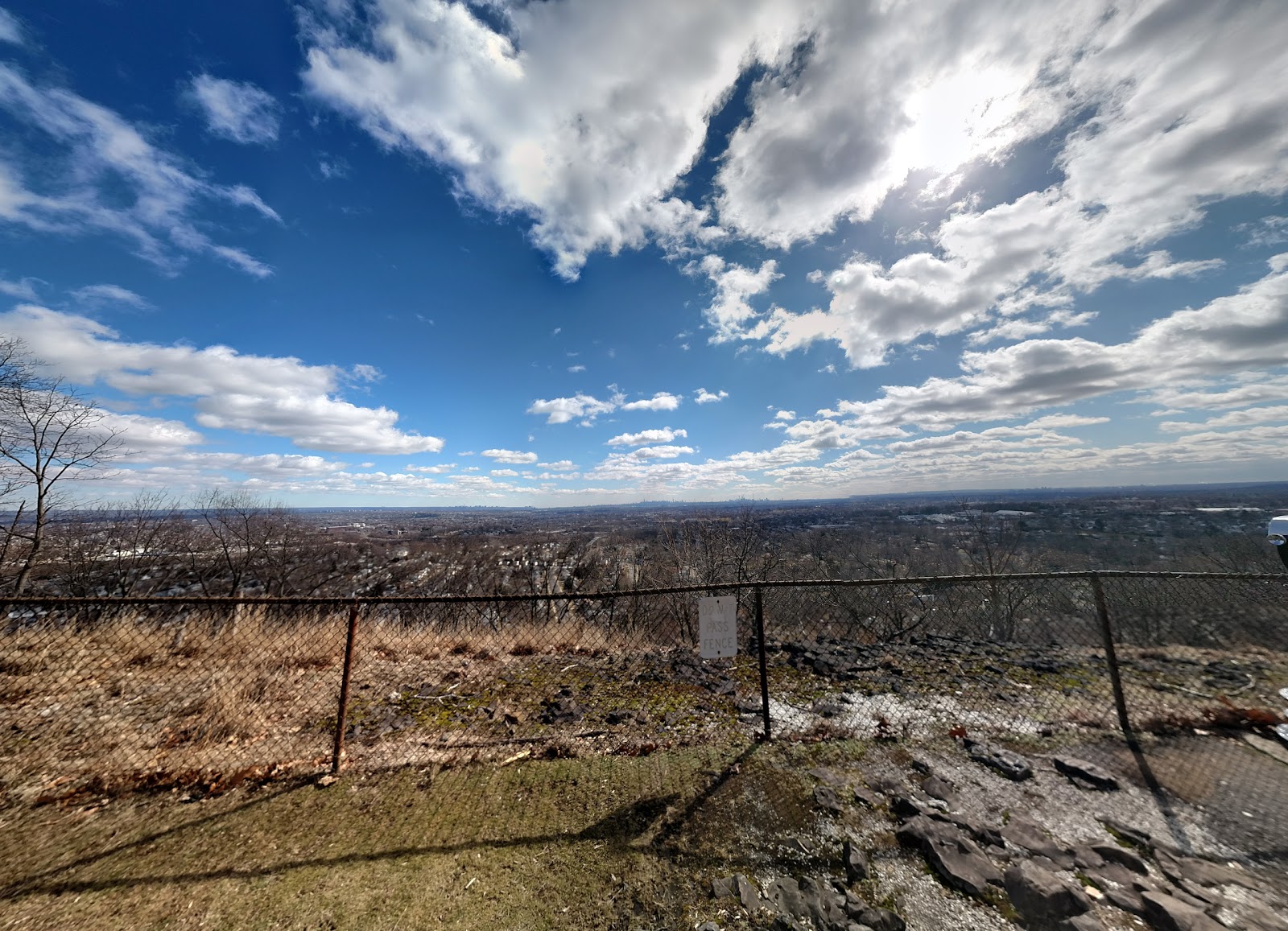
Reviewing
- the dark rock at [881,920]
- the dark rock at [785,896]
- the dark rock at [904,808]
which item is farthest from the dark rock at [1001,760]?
the dark rock at [785,896]

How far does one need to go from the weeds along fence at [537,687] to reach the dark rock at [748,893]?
172 centimetres

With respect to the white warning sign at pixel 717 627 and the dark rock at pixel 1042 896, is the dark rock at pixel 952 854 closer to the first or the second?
the dark rock at pixel 1042 896

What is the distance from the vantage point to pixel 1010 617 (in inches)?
784

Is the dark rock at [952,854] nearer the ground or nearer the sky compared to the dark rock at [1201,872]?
nearer the sky

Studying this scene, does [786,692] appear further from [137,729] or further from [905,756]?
[137,729]

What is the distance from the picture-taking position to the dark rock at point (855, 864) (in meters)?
2.73

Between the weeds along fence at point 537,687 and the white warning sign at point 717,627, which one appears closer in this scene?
the white warning sign at point 717,627

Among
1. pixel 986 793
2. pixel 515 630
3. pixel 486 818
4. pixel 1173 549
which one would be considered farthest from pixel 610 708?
pixel 1173 549

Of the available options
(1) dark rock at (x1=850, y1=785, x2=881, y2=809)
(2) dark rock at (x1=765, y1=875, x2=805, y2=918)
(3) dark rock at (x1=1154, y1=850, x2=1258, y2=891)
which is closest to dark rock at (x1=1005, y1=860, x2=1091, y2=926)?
(3) dark rock at (x1=1154, y1=850, x2=1258, y2=891)

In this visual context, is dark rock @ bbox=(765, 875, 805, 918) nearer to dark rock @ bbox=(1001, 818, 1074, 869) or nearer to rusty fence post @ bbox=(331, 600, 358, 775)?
dark rock @ bbox=(1001, 818, 1074, 869)

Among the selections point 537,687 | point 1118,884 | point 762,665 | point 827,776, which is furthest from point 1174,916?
point 537,687

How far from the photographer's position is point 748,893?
2.61m

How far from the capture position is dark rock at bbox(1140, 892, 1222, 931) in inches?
90.0

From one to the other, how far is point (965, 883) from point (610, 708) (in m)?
3.82
